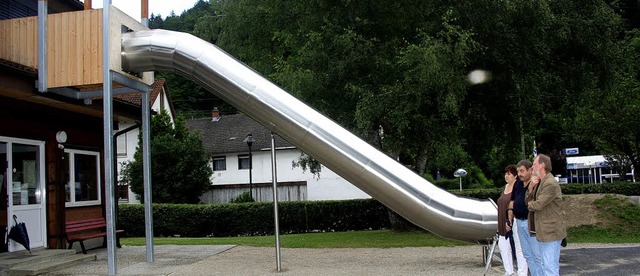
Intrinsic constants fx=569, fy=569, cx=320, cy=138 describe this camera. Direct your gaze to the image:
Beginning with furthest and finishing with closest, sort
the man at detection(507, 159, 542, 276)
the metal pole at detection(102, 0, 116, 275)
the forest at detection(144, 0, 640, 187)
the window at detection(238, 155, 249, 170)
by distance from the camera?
the window at detection(238, 155, 249, 170) < the forest at detection(144, 0, 640, 187) < the metal pole at detection(102, 0, 116, 275) < the man at detection(507, 159, 542, 276)

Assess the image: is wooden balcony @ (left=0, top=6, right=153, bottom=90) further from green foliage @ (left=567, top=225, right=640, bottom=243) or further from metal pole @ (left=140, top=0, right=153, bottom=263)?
green foliage @ (left=567, top=225, right=640, bottom=243)

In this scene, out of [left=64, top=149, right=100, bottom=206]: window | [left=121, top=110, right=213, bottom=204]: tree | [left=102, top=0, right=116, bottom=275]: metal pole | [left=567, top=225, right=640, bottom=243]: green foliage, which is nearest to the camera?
[left=102, top=0, right=116, bottom=275]: metal pole

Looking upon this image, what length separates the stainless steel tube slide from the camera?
878 centimetres

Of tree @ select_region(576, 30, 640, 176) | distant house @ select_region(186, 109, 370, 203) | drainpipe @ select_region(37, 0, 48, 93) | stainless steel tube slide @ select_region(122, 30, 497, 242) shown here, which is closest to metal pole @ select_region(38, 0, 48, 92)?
drainpipe @ select_region(37, 0, 48, 93)

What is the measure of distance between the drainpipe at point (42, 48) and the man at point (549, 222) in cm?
805

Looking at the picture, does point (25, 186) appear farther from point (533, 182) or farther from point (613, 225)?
point (613, 225)

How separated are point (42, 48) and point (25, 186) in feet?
11.4

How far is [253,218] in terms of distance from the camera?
2233cm

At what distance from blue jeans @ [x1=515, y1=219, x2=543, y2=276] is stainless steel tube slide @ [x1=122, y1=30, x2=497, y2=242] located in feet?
3.24

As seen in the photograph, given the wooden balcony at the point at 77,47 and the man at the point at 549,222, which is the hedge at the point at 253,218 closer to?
the wooden balcony at the point at 77,47

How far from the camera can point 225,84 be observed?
9.53 m

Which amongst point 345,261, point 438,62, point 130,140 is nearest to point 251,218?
point 345,261

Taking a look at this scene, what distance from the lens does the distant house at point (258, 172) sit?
3500cm

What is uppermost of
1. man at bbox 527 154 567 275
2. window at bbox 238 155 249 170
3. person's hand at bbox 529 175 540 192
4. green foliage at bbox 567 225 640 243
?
window at bbox 238 155 249 170
